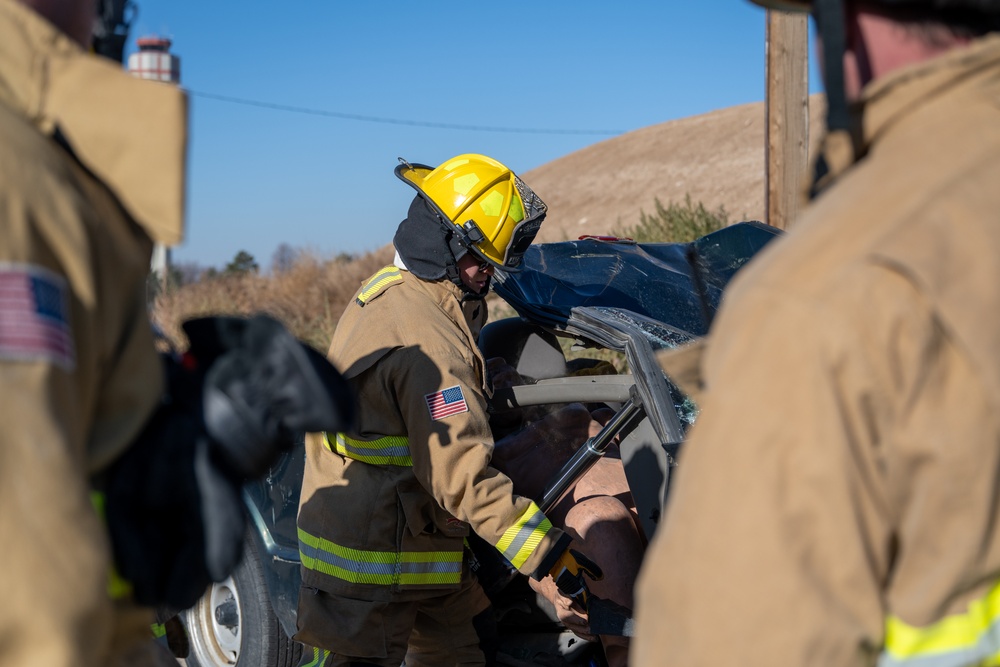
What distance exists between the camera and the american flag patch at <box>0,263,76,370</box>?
1133mm

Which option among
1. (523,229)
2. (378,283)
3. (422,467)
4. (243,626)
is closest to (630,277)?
(523,229)

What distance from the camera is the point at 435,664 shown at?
362cm

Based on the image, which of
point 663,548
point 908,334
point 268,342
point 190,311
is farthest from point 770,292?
point 190,311

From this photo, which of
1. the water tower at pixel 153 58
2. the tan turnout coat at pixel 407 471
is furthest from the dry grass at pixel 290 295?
the tan turnout coat at pixel 407 471

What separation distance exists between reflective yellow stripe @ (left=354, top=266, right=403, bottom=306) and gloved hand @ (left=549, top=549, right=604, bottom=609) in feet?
3.60

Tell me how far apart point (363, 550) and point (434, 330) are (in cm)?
75

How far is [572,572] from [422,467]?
565 millimetres

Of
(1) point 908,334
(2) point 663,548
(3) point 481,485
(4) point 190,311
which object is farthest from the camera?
(4) point 190,311

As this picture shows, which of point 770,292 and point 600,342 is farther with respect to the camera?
point 600,342

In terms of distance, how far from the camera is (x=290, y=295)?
15.3 meters

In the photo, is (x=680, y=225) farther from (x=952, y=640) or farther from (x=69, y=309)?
(x=69, y=309)

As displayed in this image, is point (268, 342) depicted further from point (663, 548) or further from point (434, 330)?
point (434, 330)

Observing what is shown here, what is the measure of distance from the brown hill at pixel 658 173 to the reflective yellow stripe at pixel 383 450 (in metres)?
19.9

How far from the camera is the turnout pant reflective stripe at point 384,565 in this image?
3236mm
